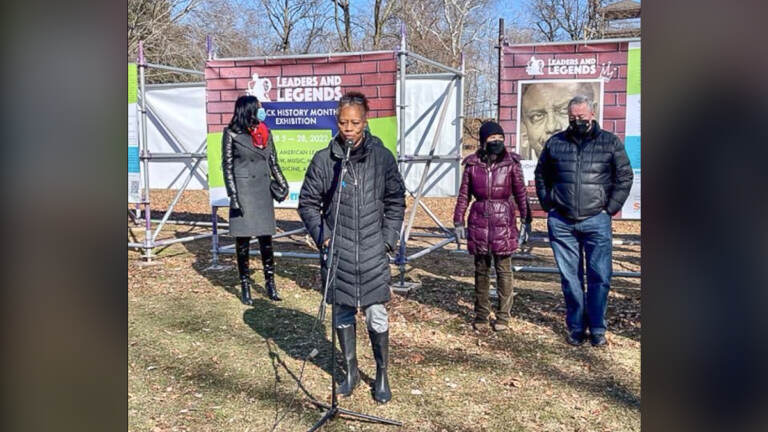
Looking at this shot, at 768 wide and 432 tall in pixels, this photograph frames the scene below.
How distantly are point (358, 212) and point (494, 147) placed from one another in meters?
1.93

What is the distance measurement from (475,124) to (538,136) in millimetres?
16904

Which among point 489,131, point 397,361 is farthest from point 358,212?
point 489,131

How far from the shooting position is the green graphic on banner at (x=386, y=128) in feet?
22.2

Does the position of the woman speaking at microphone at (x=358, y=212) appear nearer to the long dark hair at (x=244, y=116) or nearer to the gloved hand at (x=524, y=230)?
the gloved hand at (x=524, y=230)

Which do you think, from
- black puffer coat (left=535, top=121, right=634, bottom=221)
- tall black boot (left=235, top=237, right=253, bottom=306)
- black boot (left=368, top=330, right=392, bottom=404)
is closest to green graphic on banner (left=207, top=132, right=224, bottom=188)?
tall black boot (left=235, top=237, right=253, bottom=306)

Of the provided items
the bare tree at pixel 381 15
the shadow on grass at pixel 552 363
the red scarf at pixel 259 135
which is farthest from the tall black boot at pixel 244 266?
the bare tree at pixel 381 15

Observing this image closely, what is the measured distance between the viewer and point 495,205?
216 inches

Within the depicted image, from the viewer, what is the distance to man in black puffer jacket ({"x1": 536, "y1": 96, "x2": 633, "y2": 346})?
4.99m

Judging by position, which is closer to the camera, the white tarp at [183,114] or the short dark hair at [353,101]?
the short dark hair at [353,101]

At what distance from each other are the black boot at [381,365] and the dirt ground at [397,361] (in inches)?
2.5
